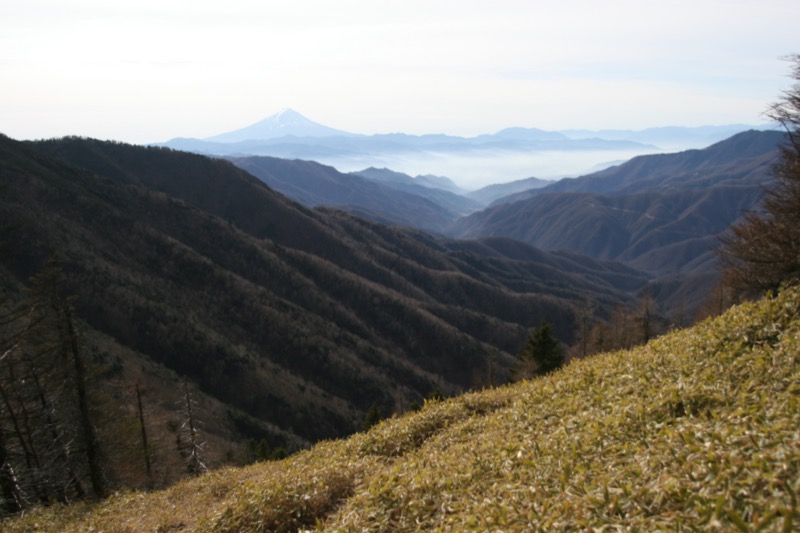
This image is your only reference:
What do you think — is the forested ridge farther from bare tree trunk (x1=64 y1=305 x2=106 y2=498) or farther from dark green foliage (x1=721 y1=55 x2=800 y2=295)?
dark green foliage (x1=721 y1=55 x2=800 y2=295)

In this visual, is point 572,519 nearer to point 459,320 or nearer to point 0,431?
point 0,431

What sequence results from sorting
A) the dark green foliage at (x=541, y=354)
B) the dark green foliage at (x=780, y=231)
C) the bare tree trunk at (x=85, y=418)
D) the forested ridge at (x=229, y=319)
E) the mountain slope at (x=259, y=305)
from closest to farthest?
the dark green foliage at (x=780, y=231)
the bare tree trunk at (x=85, y=418)
the dark green foliage at (x=541, y=354)
the forested ridge at (x=229, y=319)
the mountain slope at (x=259, y=305)

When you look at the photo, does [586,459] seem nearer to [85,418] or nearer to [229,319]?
[85,418]

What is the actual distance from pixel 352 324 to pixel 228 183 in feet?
333

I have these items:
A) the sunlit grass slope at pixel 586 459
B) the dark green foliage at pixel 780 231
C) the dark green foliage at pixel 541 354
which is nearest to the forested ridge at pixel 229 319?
the dark green foliage at pixel 541 354

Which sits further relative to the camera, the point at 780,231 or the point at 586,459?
the point at 780,231

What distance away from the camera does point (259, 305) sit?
9519 cm

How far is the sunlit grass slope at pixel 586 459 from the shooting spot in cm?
569

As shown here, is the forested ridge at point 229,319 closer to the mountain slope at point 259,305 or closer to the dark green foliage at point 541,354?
the mountain slope at point 259,305

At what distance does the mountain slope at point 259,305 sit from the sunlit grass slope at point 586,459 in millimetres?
38485

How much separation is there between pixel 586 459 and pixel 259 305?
92.5 m

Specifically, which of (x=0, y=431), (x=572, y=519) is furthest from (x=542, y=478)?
(x=0, y=431)

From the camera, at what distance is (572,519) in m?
6.07

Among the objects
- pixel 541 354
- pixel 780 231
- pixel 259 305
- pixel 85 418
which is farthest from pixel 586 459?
pixel 259 305
